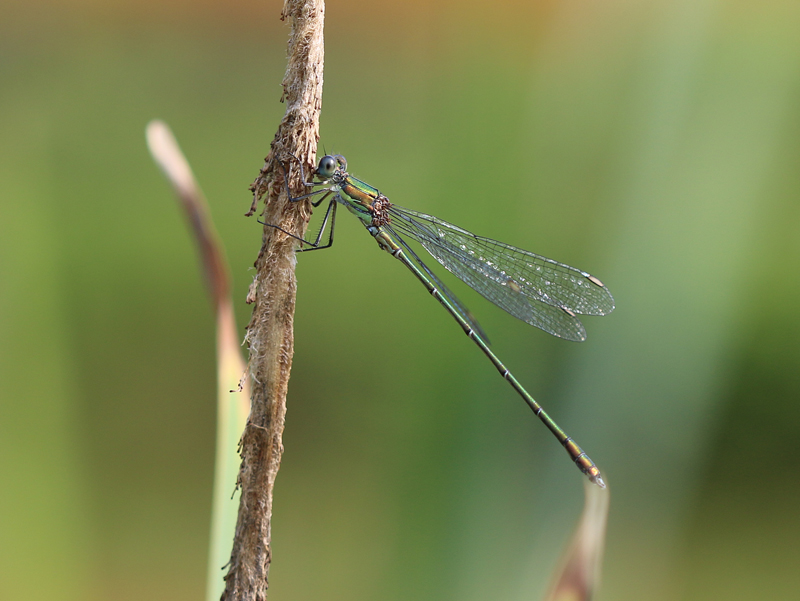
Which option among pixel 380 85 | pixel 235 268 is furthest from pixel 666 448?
pixel 380 85

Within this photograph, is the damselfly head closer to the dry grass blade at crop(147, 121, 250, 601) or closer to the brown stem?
the dry grass blade at crop(147, 121, 250, 601)

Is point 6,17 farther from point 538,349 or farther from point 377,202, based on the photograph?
point 538,349

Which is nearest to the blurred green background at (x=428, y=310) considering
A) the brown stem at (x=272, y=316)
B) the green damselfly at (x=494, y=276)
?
the green damselfly at (x=494, y=276)

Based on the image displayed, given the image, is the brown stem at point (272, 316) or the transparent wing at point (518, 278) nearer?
the brown stem at point (272, 316)

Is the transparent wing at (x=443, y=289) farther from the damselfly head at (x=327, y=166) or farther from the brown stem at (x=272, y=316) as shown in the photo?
the brown stem at (x=272, y=316)

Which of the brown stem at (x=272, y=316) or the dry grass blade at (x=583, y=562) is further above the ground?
the brown stem at (x=272, y=316)

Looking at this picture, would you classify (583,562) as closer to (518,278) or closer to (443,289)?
(443,289)

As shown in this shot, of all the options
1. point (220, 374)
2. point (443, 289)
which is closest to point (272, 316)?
point (220, 374)

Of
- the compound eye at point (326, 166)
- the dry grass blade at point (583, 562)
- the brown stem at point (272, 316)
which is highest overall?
the compound eye at point (326, 166)
